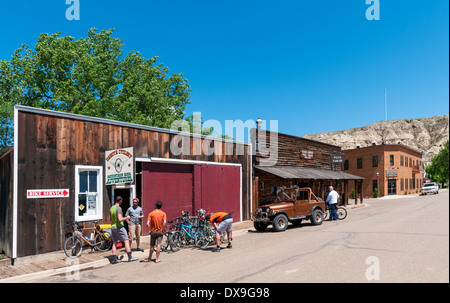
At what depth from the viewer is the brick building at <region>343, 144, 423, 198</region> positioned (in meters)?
52.1

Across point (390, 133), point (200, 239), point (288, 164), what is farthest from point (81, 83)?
point (390, 133)

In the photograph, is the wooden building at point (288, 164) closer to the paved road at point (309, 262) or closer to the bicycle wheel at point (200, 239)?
the bicycle wheel at point (200, 239)

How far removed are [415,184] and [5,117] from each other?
6170cm

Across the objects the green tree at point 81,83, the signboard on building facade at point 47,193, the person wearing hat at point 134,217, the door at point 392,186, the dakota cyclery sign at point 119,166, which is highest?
the green tree at point 81,83

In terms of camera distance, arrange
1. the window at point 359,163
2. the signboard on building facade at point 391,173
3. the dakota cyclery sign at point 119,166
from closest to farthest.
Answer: the dakota cyclery sign at point 119,166 → the signboard on building facade at point 391,173 → the window at point 359,163

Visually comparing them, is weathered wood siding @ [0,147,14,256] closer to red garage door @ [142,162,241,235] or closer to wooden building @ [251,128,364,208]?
red garage door @ [142,162,241,235]

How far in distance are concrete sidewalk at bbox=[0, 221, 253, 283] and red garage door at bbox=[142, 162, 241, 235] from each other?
3122mm

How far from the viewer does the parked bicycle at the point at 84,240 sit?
433 inches

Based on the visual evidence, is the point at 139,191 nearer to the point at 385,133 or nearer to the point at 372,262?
the point at 372,262

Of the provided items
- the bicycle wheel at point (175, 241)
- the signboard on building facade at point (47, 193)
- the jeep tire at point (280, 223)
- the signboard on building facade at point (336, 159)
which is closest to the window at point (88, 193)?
the signboard on building facade at point (47, 193)

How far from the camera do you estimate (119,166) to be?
12.1 meters

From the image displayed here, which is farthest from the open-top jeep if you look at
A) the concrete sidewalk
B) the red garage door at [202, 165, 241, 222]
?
the concrete sidewalk
